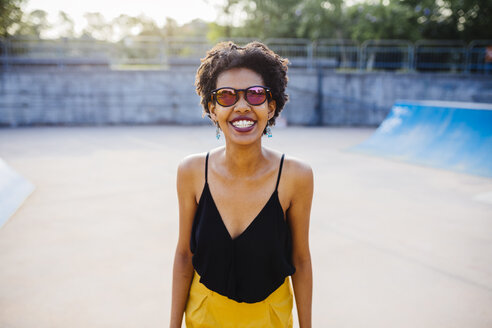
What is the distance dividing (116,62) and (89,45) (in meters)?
1.65

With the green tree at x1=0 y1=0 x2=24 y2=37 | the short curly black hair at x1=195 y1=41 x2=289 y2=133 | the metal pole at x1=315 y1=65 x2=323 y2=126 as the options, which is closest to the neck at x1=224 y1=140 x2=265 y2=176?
the short curly black hair at x1=195 y1=41 x2=289 y2=133

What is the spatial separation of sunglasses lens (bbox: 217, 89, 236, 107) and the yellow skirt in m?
0.87

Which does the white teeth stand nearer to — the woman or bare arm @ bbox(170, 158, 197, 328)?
the woman

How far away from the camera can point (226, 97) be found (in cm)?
162

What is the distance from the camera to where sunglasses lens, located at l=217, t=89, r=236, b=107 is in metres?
1.60

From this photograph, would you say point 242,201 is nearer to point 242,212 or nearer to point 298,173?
point 242,212

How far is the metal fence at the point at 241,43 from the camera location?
15.9 metres

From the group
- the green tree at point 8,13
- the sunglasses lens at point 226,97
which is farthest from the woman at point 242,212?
the green tree at point 8,13

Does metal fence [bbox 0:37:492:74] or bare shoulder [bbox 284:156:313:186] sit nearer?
bare shoulder [bbox 284:156:313:186]

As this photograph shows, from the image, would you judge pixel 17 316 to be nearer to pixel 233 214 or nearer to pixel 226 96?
pixel 233 214

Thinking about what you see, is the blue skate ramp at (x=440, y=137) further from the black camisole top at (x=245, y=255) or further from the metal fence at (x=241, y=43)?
the black camisole top at (x=245, y=255)

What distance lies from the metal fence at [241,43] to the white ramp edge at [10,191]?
37.2ft

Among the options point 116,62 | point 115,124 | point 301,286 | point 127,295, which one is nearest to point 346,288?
point 301,286

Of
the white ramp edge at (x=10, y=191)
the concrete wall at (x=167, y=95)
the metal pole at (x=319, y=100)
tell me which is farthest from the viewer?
the metal pole at (x=319, y=100)
